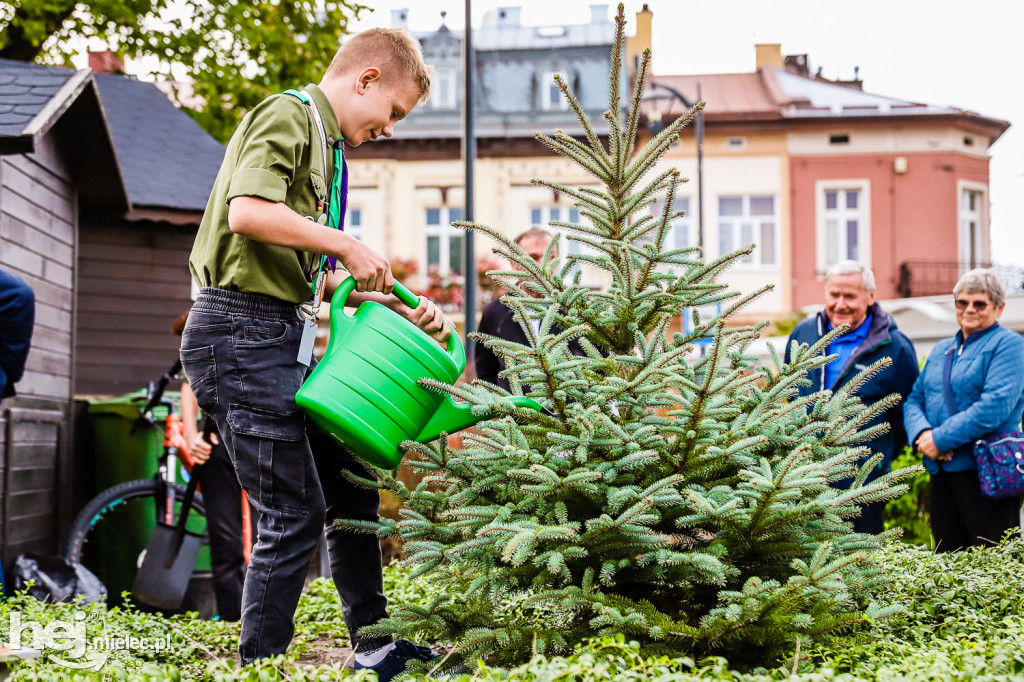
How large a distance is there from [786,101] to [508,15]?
873 cm

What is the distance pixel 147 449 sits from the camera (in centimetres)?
728

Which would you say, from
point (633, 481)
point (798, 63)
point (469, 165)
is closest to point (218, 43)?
point (469, 165)

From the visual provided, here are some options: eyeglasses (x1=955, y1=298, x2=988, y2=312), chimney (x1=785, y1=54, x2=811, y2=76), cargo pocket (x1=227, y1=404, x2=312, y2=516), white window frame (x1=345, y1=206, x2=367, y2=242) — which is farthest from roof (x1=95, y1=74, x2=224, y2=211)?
chimney (x1=785, y1=54, x2=811, y2=76)

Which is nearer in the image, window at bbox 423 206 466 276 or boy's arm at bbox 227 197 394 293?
boy's arm at bbox 227 197 394 293

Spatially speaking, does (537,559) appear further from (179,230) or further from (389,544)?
(179,230)

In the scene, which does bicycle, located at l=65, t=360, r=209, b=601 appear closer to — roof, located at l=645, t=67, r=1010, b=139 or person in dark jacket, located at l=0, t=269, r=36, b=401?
person in dark jacket, located at l=0, t=269, r=36, b=401

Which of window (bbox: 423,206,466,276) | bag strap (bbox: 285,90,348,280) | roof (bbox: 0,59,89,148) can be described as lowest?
bag strap (bbox: 285,90,348,280)

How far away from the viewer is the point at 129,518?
654 cm

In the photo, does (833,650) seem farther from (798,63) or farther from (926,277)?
(798,63)

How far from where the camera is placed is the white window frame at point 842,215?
86.9 ft

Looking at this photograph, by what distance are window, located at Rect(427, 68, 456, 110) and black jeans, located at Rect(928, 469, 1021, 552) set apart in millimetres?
23728

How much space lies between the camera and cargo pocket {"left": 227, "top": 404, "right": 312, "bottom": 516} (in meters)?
2.92

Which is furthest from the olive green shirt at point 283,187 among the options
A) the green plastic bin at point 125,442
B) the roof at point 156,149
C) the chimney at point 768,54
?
the chimney at point 768,54

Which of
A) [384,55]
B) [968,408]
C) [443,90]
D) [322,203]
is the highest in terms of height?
[443,90]
